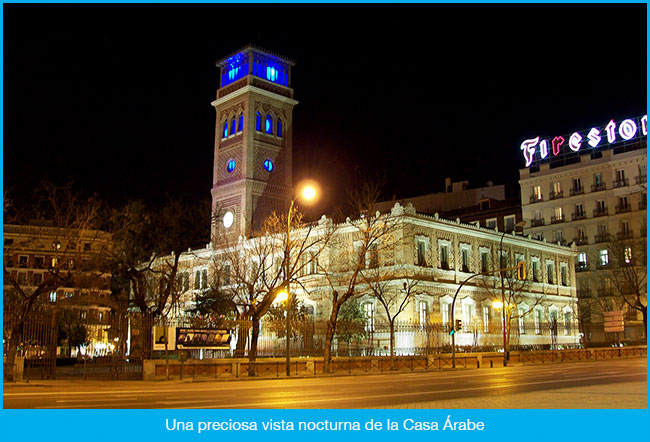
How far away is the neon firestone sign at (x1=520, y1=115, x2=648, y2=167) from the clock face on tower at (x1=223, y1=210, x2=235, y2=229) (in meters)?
31.3

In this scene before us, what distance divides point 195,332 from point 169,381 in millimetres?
2133

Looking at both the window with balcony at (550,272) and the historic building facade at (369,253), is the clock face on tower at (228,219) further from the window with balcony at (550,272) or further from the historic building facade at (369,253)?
the window with balcony at (550,272)

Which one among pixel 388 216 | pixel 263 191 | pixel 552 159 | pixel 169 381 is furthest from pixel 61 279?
pixel 552 159

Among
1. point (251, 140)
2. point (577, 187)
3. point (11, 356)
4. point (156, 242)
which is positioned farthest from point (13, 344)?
point (577, 187)

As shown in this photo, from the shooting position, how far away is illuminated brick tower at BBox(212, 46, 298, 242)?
70.1 m

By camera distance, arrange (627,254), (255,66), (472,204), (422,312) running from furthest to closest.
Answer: (472,204) → (255,66) → (627,254) → (422,312)

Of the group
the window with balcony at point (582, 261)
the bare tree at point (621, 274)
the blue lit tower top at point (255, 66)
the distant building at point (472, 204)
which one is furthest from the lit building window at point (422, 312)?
the blue lit tower top at point (255, 66)

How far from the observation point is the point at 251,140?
234 feet

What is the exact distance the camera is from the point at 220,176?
7362 centimetres

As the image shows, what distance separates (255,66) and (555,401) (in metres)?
63.3

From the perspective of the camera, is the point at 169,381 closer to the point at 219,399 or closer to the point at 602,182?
the point at 219,399

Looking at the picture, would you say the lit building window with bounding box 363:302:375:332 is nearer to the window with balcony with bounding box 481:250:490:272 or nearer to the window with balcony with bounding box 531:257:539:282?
the window with balcony with bounding box 481:250:490:272

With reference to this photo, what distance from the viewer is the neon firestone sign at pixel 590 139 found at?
67.1m

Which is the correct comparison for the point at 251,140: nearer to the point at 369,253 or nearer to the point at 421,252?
the point at 421,252
